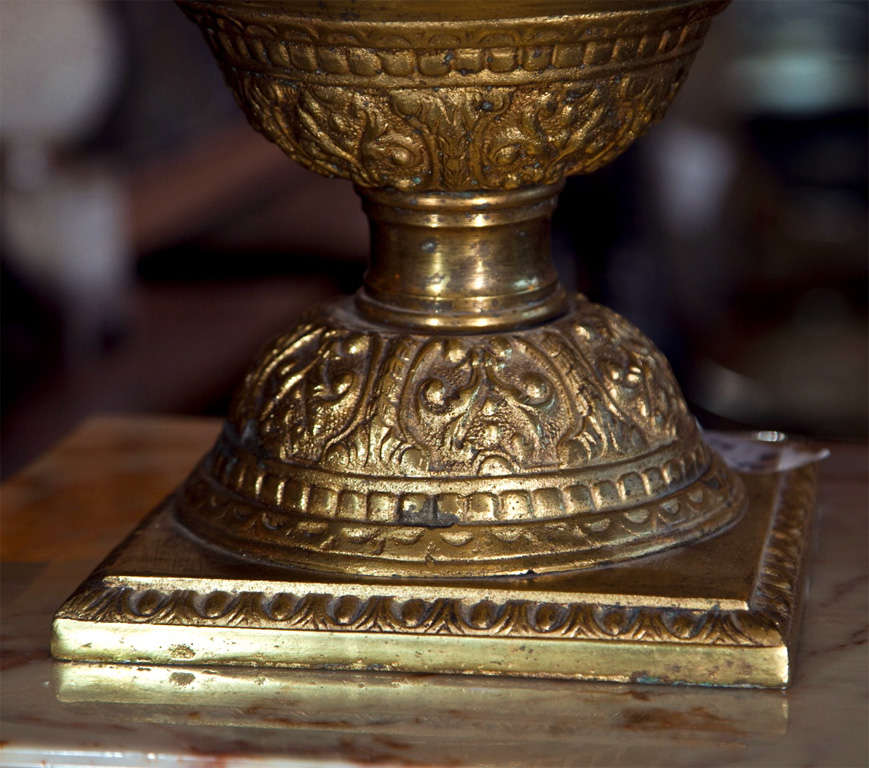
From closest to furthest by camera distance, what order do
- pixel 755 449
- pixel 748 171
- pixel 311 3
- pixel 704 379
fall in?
pixel 311 3 → pixel 755 449 → pixel 704 379 → pixel 748 171

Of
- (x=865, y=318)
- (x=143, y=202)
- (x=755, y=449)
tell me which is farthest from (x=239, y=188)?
(x=755, y=449)

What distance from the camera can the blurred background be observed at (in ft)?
8.61

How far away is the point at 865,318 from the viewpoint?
2.90 metres

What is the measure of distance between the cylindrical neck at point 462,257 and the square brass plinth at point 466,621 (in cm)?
15

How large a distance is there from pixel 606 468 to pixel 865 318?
2.25m

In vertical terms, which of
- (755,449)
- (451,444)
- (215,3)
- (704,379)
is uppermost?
(215,3)

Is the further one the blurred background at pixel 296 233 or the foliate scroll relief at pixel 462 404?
the blurred background at pixel 296 233

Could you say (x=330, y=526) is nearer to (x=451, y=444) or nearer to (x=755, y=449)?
(x=451, y=444)

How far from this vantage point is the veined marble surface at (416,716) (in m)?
0.67

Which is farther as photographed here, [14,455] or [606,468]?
[14,455]

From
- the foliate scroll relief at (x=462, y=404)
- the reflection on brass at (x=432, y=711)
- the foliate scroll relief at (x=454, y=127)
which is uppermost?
the foliate scroll relief at (x=454, y=127)

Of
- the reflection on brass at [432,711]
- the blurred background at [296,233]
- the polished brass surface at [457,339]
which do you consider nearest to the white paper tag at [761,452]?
the polished brass surface at [457,339]

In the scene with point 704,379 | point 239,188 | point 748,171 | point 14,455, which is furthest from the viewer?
point 239,188

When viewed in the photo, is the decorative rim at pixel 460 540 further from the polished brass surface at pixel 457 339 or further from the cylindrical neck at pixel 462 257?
the cylindrical neck at pixel 462 257
